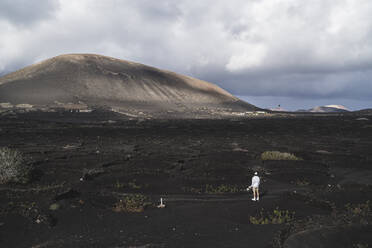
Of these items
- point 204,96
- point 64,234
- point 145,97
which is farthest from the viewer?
point 204,96

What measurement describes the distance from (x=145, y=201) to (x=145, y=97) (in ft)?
449

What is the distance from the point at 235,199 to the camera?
49.6ft

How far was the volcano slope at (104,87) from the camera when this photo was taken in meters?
122

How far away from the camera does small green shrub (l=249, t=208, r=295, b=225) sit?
11630 mm

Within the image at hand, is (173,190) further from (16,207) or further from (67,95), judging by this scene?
(67,95)

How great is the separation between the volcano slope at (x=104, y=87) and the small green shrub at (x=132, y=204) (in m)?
106

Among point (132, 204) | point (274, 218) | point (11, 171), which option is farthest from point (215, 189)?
point (11, 171)

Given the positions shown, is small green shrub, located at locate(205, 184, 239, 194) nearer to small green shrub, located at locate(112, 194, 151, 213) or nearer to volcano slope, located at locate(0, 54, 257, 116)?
small green shrub, located at locate(112, 194, 151, 213)

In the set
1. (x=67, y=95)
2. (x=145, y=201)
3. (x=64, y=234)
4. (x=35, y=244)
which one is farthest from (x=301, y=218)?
(x=67, y=95)

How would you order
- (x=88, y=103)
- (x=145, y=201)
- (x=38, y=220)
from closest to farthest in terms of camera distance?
(x=38, y=220), (x=145, y=201), (x=88, y=103)

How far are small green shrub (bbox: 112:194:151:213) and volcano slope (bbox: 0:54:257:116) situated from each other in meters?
106

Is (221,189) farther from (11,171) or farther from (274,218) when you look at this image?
(11,171)

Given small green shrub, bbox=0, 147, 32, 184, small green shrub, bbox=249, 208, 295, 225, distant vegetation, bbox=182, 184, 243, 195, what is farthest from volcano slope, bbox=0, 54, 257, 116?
small green shrub, bbox=249, 208, 295, 225

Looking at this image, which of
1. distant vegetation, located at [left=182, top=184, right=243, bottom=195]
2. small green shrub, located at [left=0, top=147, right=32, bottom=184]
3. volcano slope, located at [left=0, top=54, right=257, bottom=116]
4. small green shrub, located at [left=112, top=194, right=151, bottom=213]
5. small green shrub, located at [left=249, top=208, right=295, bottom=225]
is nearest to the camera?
small green shrub, located at [left=249, top=208, right=295, bottom=225]
